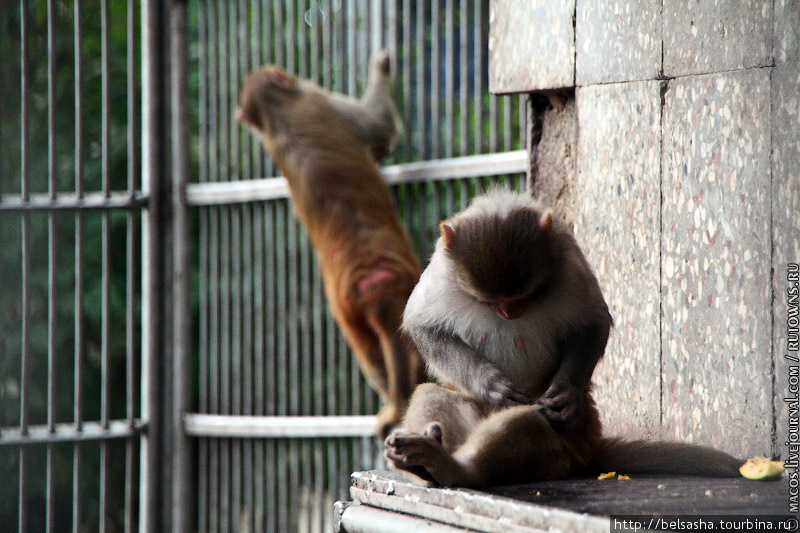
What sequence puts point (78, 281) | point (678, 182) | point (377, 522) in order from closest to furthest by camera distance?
point (377, 522)
point (678, 182)
point (78, 281)

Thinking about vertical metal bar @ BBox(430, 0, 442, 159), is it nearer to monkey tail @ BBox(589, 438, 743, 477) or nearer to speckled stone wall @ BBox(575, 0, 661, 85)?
speckled stone wall @ BBox(575, 0, 661, 85)

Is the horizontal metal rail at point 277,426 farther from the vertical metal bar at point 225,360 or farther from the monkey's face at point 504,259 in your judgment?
the monkey's face at point 504,259

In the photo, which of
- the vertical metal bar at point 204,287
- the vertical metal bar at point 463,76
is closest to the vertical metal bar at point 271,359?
the vertical metal bar at point 204,287

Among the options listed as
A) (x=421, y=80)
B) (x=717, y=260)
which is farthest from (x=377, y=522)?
(x=421, y=80)

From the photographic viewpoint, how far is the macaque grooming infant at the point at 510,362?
117 inches

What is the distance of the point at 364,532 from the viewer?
304 centimetres

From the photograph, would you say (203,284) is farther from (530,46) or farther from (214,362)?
(530,46)

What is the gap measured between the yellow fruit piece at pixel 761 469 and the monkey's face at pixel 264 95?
4.41m

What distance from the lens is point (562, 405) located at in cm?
307

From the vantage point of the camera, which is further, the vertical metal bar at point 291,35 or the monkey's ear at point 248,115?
the monkey's ear at point 248,115

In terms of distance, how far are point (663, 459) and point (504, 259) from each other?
3.15ft

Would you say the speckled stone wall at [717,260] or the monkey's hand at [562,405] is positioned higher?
the speckled stone wall at [717,260]

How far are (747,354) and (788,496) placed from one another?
2.05ft

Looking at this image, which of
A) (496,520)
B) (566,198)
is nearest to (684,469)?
(496,520)
